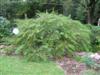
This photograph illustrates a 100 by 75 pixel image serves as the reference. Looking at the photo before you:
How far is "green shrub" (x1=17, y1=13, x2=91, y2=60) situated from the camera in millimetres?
8062

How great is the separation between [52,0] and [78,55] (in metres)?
13.4

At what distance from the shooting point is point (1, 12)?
19.8 meters

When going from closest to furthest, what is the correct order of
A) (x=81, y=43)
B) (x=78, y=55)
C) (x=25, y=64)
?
(x=25, y=64)
(x=78, y=55)
(x=81, y=43)

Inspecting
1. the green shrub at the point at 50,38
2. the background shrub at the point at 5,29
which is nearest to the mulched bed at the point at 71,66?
A: the green shrub at the point at 50,38

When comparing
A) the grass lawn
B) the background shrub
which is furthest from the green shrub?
the background shrub

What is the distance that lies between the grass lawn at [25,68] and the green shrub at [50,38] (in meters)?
0.36

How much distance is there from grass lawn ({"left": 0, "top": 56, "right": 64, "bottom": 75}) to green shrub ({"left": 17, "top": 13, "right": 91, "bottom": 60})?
36cm

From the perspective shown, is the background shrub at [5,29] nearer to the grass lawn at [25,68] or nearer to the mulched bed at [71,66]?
the grass lawn at [25,68]

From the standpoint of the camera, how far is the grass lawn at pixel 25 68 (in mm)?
6676

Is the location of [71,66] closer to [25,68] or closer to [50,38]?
[25,68]

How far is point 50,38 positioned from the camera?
27.3 feet

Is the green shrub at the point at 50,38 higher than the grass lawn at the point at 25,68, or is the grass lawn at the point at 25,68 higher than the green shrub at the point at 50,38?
the green shrub at the point at 50,38

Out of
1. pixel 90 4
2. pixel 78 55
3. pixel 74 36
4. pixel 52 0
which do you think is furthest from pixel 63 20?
pixel 52 0

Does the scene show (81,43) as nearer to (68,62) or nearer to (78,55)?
(78,55)
